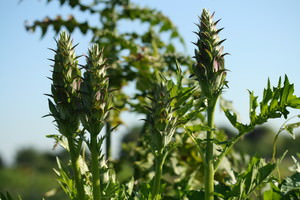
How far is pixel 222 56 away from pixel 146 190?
0.57 metres

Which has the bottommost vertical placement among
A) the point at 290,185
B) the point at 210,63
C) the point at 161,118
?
the point at 290,185

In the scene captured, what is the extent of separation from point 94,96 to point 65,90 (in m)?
0.10

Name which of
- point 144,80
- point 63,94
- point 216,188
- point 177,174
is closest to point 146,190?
point 216,188

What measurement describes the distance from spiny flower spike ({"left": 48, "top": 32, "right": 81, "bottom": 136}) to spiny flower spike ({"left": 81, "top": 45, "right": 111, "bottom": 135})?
3 centimetres

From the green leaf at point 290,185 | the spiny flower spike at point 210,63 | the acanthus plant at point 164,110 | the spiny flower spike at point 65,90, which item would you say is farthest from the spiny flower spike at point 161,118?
the green leaf at point 290,185

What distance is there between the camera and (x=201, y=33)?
3.56 ft

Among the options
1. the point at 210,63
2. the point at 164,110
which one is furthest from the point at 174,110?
the point at 210,63

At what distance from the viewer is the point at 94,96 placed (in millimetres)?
1005

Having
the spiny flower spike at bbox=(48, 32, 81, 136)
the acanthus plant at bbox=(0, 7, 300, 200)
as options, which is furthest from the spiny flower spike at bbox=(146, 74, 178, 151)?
the spiny flower spike at bbox=(48, 32, 81, 136)

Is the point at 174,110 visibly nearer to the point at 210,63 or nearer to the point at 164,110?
the point at 164,110

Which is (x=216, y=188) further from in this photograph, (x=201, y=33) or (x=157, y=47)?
(x=157, y=47)

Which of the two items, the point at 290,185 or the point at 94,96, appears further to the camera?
the point at 290,185

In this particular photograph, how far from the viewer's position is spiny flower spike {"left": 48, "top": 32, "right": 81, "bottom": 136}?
1.05 meters

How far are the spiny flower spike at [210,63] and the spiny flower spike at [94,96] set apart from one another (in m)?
0.27
